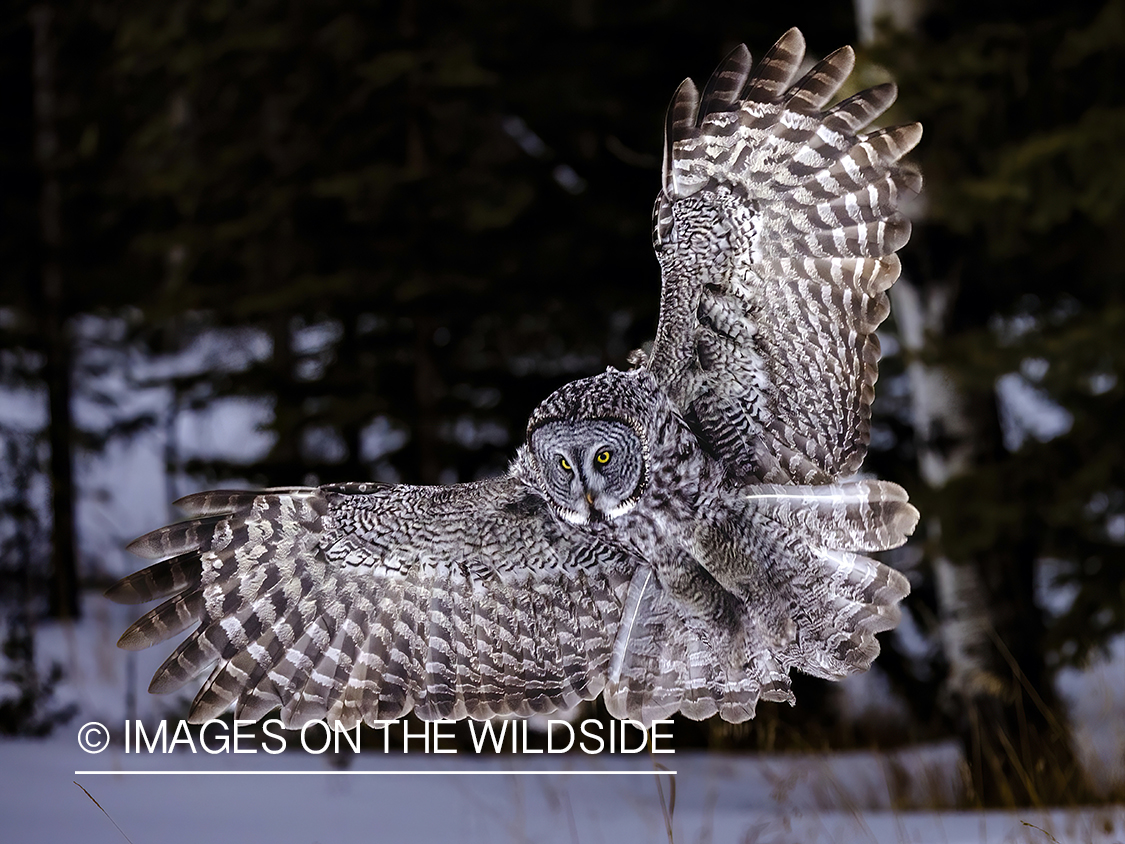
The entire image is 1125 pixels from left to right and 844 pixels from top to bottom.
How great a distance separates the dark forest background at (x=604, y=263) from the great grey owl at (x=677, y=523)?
112cm

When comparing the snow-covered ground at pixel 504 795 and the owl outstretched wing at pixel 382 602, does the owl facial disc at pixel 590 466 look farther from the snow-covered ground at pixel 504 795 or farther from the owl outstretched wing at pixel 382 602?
the snow-covered ground at pixel 504 795

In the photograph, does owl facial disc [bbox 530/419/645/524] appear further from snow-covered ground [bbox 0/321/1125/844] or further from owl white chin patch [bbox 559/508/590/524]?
snow-covered ground [bbox 0/321/1125/844]

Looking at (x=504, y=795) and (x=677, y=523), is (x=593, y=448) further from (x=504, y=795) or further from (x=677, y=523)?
(x=504, y=795)

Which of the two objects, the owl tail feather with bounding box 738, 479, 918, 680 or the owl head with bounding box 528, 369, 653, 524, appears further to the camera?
the owl tail feather with bounding box 738, 479, 918, 680

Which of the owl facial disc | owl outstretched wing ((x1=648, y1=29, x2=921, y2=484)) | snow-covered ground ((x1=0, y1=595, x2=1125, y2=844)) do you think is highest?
owl outstretched wing ((x1=648, y1=29, x2=921, y2=484))

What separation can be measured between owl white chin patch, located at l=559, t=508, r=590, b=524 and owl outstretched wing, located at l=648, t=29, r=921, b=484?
330 millimetres

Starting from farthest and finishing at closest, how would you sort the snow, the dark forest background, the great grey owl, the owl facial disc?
the dark forest background → the snow → the great grey owl → the owl facial disc

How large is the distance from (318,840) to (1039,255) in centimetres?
358

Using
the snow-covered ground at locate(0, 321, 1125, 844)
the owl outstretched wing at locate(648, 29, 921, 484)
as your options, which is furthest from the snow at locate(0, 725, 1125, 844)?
the owl outstretched wing at locate(648, 29, 921, 484)

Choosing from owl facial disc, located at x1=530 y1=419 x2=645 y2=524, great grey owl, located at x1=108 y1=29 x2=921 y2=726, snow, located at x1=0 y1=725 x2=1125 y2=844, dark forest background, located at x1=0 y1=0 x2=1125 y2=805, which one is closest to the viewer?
owl facial disc, located at x1=530 y1=419 x2=645 y2=524

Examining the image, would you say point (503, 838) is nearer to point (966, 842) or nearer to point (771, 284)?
point (966, 842)

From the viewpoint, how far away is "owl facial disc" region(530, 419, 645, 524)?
182 centimetres

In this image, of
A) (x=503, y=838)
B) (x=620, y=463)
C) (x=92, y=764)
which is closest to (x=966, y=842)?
(x=503, y=838)

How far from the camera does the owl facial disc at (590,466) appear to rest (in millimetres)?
1815
